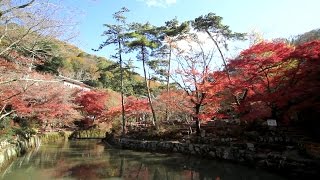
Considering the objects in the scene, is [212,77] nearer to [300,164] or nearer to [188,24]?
[188,24]

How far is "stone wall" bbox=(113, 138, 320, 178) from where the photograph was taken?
33.4ft

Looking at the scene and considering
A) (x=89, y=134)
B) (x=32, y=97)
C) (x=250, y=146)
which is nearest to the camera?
(x=250, y=146)

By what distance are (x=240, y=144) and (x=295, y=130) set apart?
8.96ft

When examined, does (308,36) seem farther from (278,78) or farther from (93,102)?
(93,102)

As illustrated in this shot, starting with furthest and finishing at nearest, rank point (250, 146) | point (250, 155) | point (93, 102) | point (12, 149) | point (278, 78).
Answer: point (93, 102) → point (12, 149) → point (278, 78) → point (250, 146) → point (250, 155)

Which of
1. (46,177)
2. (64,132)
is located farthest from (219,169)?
(64,132)

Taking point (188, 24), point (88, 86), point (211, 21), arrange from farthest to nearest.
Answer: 1. point (88, 86)
2. point (188, 24)
3. point (211, 21)

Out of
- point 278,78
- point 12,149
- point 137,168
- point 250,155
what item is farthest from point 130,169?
point 278,78

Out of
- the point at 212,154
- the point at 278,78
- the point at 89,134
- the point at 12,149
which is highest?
the point at 278,78

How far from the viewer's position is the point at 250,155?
507 inches

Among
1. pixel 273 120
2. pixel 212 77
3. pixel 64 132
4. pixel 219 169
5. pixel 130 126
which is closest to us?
pixel 219 169

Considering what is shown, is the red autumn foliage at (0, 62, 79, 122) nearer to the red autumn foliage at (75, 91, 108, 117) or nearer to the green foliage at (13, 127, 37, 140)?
the green foliage at (13, 127, 37, 140)

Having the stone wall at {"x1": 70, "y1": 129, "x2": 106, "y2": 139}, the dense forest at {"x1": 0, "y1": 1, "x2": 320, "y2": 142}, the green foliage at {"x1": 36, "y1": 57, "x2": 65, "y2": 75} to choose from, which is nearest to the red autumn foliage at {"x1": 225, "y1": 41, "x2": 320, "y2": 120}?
the dense forest at {"x1": 0, "y1": 1, "x2": 320, "y2": 142}

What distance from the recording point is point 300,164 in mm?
10289
